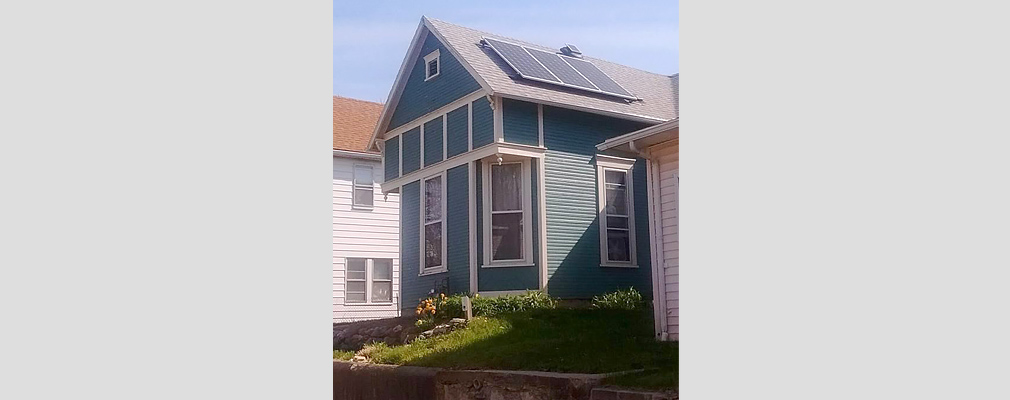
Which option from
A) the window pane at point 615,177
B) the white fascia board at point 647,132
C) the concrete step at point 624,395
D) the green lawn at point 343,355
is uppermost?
the window pane at point 615,177

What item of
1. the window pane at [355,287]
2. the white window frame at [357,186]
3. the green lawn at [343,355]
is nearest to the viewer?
the green lawn at [343,355]

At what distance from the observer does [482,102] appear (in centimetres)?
1193

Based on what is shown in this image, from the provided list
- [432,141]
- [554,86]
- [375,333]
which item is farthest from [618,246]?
[375,333]

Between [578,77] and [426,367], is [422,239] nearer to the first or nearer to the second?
[578,77]

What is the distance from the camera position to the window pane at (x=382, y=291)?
16720mm

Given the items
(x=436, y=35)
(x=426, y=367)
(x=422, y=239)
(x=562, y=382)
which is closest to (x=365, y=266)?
(x=422, y=239)

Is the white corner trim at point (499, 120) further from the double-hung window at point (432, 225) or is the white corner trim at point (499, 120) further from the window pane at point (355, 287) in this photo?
the window pane at point (355, 287)

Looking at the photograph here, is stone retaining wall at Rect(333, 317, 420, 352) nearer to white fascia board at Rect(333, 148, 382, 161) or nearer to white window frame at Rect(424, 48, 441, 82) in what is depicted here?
white window frame at Rect(424, 48, 441, 82)

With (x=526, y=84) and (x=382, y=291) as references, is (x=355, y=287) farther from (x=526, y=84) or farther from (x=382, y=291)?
(x=526, y=84)

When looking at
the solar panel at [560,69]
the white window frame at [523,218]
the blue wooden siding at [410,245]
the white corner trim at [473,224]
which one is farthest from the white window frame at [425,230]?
the solar panel at [560,69]

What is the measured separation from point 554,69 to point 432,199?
2.48 meters

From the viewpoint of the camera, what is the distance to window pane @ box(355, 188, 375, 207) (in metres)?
16.9

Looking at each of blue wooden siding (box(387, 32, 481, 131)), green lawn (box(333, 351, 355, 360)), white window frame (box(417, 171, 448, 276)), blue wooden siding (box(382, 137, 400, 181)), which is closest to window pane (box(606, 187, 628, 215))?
white window frame (box(417, 171, 448, 276))

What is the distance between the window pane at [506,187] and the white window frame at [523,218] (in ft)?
0.24
